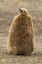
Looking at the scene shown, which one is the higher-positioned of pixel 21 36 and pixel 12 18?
pixel 12 18

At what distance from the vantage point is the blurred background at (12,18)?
1113cm

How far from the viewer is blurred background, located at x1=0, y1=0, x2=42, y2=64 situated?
11130 mm

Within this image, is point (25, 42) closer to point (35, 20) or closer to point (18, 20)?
point (18, 20)

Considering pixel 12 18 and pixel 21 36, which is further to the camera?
pixel 12 18

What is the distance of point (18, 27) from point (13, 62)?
1.42m

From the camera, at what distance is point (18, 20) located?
10.8 metres

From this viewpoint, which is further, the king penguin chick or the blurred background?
the blurred background

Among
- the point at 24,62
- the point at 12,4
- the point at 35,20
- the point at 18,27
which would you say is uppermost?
the point at 12,4

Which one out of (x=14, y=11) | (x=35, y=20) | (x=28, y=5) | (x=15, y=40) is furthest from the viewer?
(x=28, y=5)

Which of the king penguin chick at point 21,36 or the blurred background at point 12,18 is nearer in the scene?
the king penguin chick at point 21,36

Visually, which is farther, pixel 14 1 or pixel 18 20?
pixel 14 1

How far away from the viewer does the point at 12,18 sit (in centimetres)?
2109

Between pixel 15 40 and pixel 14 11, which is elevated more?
pixel 14 11

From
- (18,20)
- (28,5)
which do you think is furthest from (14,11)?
(18,20)
